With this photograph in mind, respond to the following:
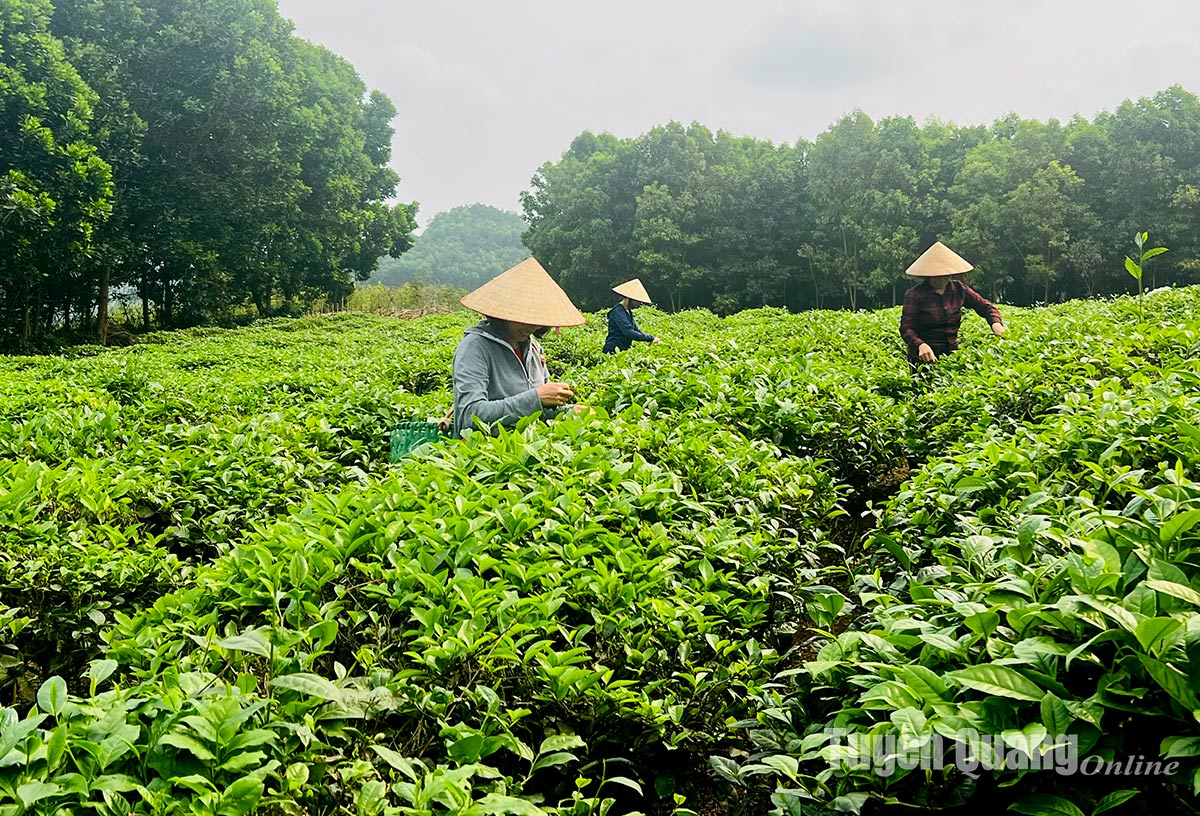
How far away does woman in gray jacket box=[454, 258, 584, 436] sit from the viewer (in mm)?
3381

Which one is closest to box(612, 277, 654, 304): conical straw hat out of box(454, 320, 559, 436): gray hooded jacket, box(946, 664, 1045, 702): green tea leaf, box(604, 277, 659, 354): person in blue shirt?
box(604, 277, 659, 354): person in blue shirt

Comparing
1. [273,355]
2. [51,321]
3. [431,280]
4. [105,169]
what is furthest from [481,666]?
[431,280]

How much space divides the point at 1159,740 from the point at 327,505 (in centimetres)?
201

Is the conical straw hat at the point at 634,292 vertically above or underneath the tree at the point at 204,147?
underneath

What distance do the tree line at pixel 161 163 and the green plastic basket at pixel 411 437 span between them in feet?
47.0

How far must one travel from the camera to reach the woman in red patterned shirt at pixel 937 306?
5.66 m

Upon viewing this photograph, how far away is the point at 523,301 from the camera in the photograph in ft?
11.7

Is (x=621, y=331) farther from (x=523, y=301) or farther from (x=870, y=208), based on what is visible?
(x=870, y=208)

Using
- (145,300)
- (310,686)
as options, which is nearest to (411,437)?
(310,686)

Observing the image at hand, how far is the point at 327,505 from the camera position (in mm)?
2281

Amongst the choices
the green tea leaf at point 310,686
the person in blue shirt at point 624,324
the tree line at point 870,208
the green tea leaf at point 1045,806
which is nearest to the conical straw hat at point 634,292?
the person in blue shirt at point 624,324

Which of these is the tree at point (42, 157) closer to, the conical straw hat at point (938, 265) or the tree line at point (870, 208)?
the conical straw hat at point (938, 265)

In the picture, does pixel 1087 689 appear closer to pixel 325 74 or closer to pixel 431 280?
pixel 325 74

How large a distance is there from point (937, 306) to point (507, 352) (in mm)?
3656
